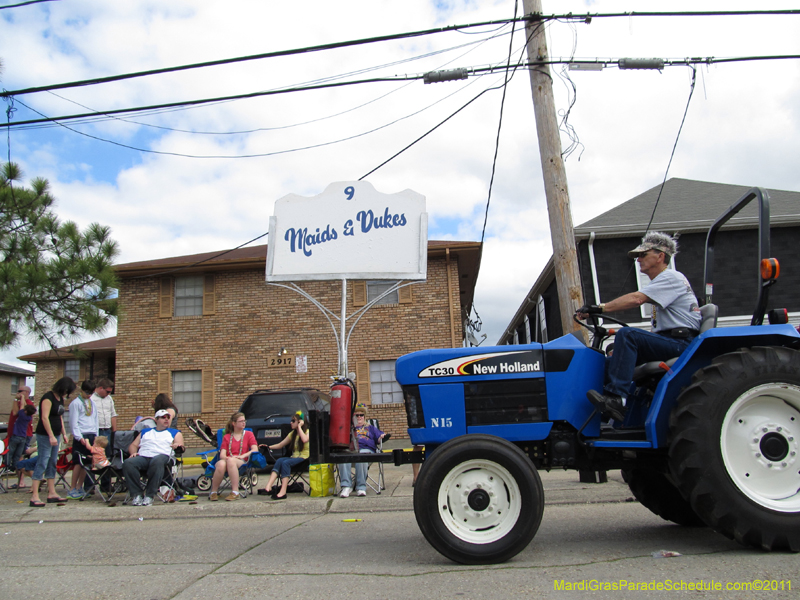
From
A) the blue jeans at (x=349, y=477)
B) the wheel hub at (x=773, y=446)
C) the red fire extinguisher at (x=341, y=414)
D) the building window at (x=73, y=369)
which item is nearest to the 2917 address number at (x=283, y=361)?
the blue jeans at (x=349, y=477)

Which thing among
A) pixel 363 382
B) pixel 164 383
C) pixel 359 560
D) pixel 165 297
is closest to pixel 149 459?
pixel 359 560

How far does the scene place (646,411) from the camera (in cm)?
435

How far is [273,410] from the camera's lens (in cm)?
1106

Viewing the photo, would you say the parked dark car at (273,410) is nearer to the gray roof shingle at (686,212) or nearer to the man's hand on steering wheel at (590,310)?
the man's hand on steering wheel at (590,310)

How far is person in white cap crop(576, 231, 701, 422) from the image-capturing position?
4031 millimetres

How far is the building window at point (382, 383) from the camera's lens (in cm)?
1728

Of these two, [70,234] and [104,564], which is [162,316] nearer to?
[70,234]

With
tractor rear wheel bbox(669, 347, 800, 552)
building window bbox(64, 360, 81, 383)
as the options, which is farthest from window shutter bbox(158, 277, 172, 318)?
tractor rear wheel bbox(669, 347, 800, 552)

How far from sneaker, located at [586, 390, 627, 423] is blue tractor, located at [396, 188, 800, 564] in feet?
0.52

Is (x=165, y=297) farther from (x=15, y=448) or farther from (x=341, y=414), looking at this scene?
(x=341, y=414)

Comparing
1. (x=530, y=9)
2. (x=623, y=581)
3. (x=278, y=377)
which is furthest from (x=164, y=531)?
(x=278, y=377)

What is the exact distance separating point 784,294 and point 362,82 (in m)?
14.0

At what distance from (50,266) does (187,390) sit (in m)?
8.78

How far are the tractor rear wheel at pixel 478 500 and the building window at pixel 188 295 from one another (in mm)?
15951
